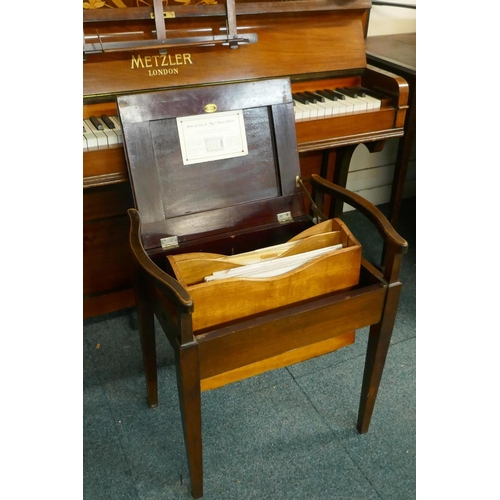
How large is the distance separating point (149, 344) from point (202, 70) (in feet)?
2.96

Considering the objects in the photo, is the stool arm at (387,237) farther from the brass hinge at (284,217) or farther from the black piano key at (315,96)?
the black piano key at (315,96)

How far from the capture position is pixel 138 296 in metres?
1.34

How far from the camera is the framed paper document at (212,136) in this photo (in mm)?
1348

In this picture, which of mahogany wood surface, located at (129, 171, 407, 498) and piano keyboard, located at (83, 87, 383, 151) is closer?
mahogany wood surface, located at (129, 171, 407, 498)

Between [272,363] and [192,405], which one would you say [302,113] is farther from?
[192,405]

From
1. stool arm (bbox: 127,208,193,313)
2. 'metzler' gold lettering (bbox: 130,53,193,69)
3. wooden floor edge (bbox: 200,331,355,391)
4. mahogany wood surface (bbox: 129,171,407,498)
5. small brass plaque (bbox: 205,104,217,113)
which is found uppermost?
'metzler' gold lettering (bbox: 130,53,193,69)

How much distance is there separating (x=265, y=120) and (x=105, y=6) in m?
0.63

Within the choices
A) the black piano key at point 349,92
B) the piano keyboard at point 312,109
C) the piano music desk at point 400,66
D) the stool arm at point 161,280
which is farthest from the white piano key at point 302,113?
the stool arm at point 161,280

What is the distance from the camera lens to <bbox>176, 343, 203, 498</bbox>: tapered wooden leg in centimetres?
103

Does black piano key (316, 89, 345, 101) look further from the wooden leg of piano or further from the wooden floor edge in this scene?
the wooden floor edge

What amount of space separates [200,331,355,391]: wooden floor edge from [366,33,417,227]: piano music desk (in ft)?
2.99

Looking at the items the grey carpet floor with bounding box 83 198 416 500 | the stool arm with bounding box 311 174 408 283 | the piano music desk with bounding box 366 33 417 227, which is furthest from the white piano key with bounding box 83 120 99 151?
the piano music desk with bounding box 366 33 417 227

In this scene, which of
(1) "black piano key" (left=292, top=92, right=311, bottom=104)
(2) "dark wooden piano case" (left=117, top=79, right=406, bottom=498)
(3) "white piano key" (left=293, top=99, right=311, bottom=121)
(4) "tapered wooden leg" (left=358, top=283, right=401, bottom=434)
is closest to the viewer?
(2) "dark wooden piano case" (left=117, top=79, right=406, bottom=498)

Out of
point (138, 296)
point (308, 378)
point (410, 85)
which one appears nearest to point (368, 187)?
point (410, 85)
